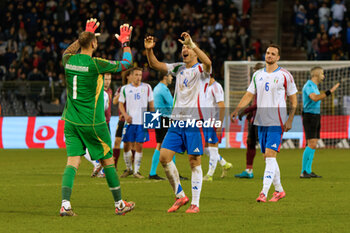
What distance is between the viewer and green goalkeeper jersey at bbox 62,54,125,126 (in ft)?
27.1

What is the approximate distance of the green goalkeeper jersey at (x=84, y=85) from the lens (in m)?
8.27

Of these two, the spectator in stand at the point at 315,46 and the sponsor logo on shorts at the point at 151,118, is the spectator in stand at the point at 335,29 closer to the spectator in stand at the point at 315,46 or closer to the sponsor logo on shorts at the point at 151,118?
the spectator in stand at the point at 315,46

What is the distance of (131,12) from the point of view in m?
28.1

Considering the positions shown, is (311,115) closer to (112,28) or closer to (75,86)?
(75,86)

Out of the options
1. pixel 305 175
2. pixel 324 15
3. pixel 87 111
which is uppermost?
pixel 324 15

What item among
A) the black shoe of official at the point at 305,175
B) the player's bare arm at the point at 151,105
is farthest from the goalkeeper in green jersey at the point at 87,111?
the black shoe of official at the point at 305,175

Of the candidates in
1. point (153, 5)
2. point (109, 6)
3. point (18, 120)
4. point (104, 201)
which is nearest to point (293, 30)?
point (153, 5)

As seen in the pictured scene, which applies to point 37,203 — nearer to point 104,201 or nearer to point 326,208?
point 104,201

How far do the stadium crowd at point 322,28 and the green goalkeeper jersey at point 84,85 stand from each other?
18103 millimetres

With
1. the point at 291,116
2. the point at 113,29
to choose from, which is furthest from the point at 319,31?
the point at 291,116

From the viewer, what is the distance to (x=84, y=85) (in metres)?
8.34

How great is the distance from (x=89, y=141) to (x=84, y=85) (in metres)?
0.69

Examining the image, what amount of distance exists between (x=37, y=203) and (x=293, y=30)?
20642mm

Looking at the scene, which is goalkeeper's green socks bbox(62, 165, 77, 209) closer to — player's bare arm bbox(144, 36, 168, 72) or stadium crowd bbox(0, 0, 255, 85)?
player's bare arm bbox(144, 36, 168, 72)
